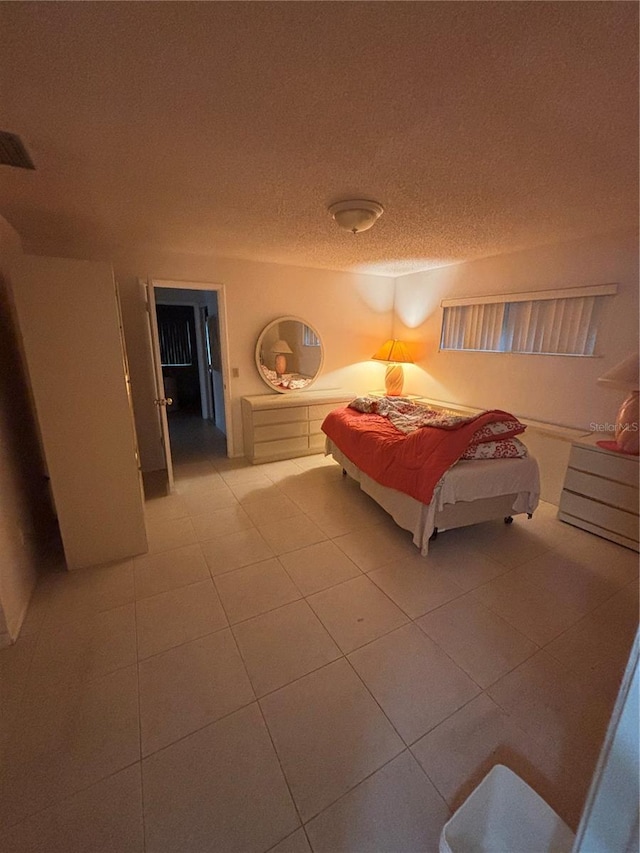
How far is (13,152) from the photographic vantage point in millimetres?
1540

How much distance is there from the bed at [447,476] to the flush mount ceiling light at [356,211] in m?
1.47

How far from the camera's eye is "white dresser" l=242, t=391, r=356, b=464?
12.8 ft

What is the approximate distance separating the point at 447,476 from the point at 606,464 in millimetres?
1255

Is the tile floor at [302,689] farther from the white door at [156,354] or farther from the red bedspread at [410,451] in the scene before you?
the white door at [156,354]

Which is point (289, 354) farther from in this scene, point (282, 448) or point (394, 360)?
point (394, 360)

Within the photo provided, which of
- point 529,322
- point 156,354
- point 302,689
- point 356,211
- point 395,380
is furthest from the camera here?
point 395,380

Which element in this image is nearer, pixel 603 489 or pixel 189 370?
pixel 603 489

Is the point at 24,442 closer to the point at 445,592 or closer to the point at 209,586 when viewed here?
the point at 209,586

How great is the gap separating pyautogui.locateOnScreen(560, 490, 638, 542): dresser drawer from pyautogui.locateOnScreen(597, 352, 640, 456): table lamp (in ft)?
1.46

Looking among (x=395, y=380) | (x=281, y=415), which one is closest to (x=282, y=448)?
(x=281, y=415)

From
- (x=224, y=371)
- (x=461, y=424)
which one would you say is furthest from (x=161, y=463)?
(x=461, y=424)

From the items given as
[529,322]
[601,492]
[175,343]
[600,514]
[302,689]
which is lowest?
[302,689]

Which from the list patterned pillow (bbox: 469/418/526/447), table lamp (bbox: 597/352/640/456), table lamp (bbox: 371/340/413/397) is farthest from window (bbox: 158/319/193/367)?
table lamp (bbox: 597/352/640/456)

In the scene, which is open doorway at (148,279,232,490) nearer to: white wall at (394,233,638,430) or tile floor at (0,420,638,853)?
tile floor at (0,420,638,853)
